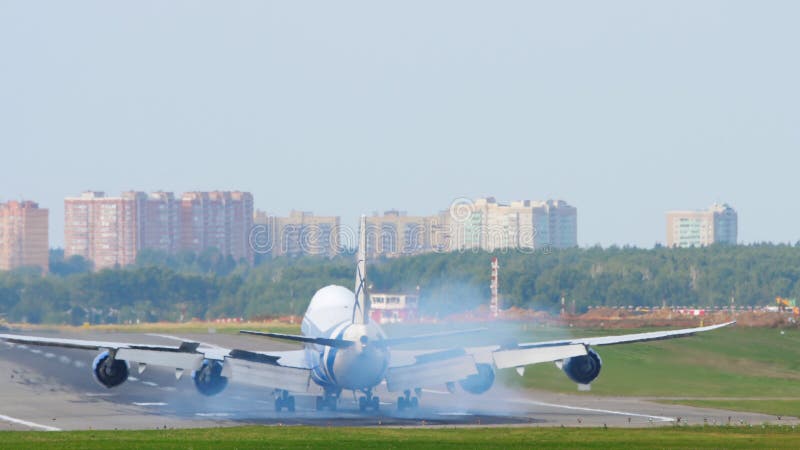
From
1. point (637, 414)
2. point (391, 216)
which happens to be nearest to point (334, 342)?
point (637, 414)

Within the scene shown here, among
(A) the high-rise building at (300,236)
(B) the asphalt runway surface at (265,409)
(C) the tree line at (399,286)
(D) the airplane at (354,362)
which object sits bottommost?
(B) the asphalt runway surface at (265,409)

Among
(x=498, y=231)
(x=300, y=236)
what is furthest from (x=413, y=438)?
(x=498, y=231)

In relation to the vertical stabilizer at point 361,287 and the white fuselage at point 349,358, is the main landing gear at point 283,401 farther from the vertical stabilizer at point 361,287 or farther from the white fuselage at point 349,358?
the vertical stabilizer at point 361,287

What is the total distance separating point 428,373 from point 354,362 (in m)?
3.13

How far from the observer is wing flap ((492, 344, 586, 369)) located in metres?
63.2

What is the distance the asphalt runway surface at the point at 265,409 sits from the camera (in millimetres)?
58875

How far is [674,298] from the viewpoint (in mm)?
153250

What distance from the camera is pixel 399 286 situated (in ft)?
414

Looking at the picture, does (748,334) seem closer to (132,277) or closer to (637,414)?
(637,414)

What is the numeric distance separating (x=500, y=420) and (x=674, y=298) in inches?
3775

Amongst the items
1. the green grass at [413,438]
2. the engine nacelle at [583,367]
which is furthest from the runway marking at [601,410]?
the green grass at [413,438]

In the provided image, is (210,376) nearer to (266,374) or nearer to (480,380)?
(266,374)

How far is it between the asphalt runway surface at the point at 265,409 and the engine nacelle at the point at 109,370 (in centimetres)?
132

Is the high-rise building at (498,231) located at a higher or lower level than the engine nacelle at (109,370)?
higher
